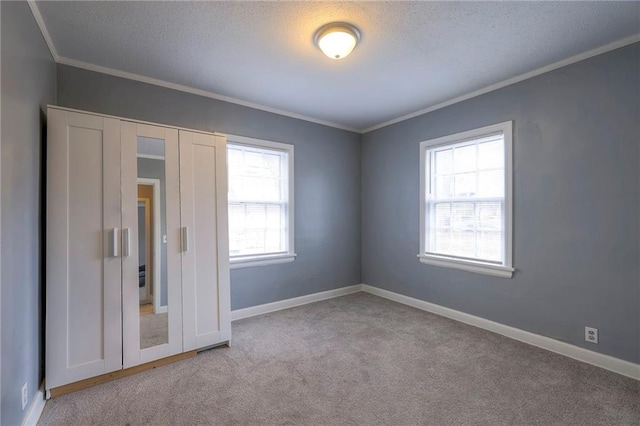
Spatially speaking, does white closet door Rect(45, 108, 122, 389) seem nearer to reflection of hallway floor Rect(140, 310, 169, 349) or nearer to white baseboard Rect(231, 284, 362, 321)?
reflection of hallway floor Rect(140, 310, 169, 349)

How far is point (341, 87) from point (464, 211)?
6.69 feet

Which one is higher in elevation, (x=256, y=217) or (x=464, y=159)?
(x=464, y=159)

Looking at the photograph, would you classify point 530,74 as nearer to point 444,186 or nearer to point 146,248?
point 444,186

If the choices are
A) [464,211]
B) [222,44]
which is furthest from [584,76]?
[222,44]

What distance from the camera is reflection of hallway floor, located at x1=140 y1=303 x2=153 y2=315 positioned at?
245cm

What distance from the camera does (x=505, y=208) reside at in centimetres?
315

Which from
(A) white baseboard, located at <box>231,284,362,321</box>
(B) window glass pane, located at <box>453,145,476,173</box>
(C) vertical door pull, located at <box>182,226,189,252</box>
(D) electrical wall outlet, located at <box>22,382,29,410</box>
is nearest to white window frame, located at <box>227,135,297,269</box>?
(A) white baseboard, located at <box>231,284,362,321</box>

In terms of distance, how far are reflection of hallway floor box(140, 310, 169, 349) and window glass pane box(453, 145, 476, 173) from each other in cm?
350

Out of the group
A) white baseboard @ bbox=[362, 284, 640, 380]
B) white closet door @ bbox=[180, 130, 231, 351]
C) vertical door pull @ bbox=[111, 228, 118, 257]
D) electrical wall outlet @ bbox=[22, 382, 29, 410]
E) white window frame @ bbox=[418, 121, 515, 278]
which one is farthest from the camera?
white window frame @ bbox=[418, 121, 515, 278]

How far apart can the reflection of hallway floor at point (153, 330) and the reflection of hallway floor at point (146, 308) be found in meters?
0.02

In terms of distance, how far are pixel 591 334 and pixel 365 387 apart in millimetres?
2047

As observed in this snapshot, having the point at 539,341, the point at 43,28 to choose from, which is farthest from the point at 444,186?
the point at 43,28

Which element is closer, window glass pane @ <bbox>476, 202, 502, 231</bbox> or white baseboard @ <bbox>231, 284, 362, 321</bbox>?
window glass pane @ <bbox>476, 202, 502, 231</bbox>

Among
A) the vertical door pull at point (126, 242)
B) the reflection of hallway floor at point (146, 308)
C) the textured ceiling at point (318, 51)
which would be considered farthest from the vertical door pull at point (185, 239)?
the textured ceiling at point (318, 51)
